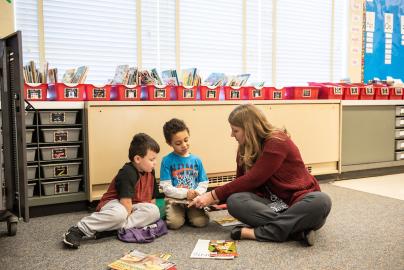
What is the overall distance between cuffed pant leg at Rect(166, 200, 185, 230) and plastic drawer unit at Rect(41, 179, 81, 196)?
2.29 ft

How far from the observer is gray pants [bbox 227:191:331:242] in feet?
5.93

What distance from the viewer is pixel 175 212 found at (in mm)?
2139

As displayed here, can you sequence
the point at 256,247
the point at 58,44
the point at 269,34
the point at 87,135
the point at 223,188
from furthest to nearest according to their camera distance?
the point at 269,34 < the point at 58,44 < the point at 87,135 < the point at 223,188 < the point at 256,247

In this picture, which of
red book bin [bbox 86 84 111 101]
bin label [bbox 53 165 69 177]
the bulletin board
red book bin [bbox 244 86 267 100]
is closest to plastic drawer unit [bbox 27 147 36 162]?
bin label [bbox 53 165 69 177]

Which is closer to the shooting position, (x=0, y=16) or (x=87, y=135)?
(x=87, y=135)

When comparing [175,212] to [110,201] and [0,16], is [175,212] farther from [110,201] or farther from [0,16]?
[0,16]

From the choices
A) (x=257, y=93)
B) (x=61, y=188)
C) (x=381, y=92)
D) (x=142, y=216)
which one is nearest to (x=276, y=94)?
(x=257, y=93)

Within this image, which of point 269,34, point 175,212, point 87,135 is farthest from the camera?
point 269,34

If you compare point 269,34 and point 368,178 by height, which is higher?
point 269,34

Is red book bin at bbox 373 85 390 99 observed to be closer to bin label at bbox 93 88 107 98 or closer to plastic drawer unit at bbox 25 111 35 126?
bin label at bbox 93 88 107 98

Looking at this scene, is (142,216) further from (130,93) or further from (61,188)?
(130,93)

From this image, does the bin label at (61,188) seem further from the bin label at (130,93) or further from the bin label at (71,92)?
the bin label at (130,93)

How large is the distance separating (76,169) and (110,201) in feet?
1.95

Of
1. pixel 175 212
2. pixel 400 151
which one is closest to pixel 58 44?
pixel 175 212
